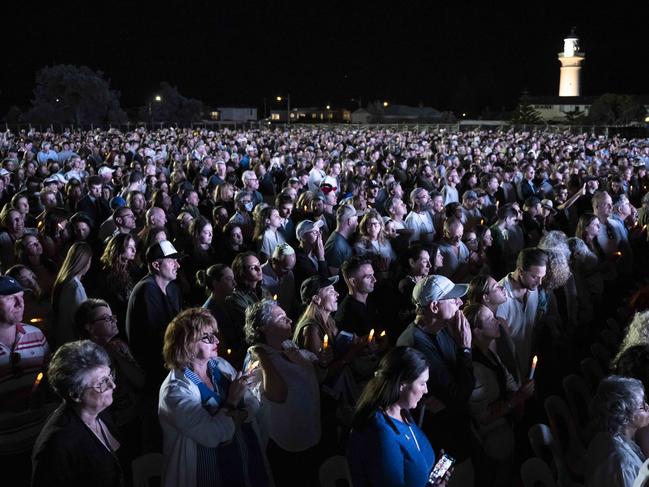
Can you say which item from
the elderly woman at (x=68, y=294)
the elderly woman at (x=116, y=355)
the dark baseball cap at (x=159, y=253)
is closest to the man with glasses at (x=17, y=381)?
the elderly woman at (x=116, y=355)

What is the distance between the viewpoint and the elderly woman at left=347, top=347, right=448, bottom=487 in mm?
3010

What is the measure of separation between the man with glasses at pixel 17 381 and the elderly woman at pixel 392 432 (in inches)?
69.6

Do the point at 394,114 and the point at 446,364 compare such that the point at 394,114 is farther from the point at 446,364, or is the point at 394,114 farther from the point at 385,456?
the point at 385,456

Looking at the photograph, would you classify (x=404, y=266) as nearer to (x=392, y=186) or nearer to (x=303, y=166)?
(x=392, y=186)

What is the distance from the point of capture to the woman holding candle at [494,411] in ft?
13.2

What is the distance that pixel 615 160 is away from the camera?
1955 centimetres

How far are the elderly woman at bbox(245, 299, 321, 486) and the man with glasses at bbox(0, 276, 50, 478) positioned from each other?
1179mm

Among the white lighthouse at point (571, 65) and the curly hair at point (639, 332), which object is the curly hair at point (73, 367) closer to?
the curly hair at point (639, 332)

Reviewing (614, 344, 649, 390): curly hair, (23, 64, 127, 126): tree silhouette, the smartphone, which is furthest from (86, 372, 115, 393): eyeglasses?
(23, 64, 127, 126): tree silhouette

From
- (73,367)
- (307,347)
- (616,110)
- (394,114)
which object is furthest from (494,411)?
(394,114)

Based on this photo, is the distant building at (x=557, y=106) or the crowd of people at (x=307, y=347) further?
the distant building at (x=557, y=106)

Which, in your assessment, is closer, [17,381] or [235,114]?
[17,381]

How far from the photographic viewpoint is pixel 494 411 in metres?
4.04

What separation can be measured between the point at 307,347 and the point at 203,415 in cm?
120
